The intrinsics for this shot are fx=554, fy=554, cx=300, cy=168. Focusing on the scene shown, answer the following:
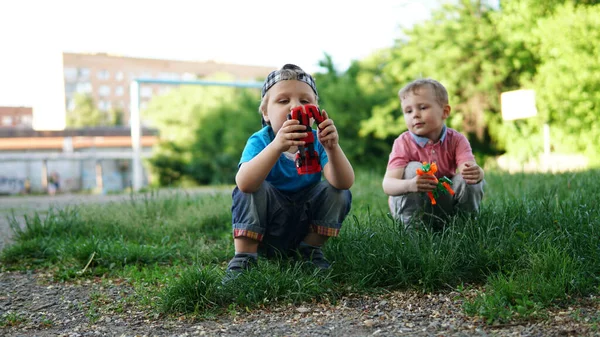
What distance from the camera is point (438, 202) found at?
2.72 metres

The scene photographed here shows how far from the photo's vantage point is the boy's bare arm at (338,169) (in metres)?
2.23

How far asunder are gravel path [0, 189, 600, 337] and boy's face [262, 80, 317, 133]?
79 cm

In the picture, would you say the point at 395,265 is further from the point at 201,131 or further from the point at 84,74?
the point at 84,74

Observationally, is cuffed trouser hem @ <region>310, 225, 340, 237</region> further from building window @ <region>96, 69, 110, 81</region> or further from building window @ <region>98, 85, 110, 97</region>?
building window @ <region>98, 85, 110, 97</region>

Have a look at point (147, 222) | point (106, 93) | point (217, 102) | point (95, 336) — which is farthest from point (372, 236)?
point (106, 93)

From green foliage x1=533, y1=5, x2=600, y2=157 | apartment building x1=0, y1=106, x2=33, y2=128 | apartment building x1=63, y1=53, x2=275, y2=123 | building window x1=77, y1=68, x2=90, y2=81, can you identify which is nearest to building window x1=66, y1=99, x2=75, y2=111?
apartment building x1=63, y1=53, x2=275, y2=123

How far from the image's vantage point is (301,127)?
209cm

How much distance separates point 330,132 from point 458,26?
13635mm

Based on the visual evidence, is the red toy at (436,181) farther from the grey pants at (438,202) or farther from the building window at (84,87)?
the building window at (84,87)

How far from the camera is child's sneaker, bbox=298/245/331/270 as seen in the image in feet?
7.80

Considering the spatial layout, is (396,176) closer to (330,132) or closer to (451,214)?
(451,214)

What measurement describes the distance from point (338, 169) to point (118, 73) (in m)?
62.3

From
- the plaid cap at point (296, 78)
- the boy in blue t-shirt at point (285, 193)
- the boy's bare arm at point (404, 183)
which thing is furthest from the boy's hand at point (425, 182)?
the plaid cap at point (296, 78)

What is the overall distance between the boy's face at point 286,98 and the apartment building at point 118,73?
5606 cm
